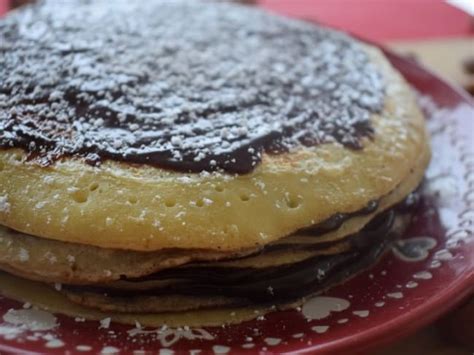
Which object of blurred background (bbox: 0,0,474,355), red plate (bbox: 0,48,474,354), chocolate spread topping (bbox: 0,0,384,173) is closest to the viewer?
red plate (bbox: 0,48,474,354)

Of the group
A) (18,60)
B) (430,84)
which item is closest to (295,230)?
(18,60)

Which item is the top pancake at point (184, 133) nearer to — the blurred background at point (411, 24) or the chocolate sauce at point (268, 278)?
the chocolate sauce at point (268, 278)

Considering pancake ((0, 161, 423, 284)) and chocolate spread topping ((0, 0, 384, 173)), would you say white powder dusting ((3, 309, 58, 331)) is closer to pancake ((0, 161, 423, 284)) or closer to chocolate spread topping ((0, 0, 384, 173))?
pancake ((0, 161, 423, 284))

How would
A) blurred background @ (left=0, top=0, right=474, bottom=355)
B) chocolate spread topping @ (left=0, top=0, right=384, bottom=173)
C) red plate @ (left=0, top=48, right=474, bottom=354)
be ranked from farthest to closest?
blurred background @ (left=0, top=0, right=474, bottom=355), chocolate spread topping @ (left=0, top=0, right=384, bottom=173), red plate @ (left=0, top=48, right=474, bottom=354)

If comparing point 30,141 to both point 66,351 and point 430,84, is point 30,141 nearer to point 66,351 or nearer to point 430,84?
point 66,351

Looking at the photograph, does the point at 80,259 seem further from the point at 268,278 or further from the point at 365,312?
the point at 365,312

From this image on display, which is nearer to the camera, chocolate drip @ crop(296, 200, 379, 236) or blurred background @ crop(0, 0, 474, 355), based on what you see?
chocolate drip @ crop(296, 200, 379, 236)

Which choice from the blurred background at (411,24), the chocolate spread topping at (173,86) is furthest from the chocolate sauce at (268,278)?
the blurred background at (411,24)

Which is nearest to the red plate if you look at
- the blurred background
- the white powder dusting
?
the white powder dusting

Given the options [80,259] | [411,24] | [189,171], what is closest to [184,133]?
[189,171]
